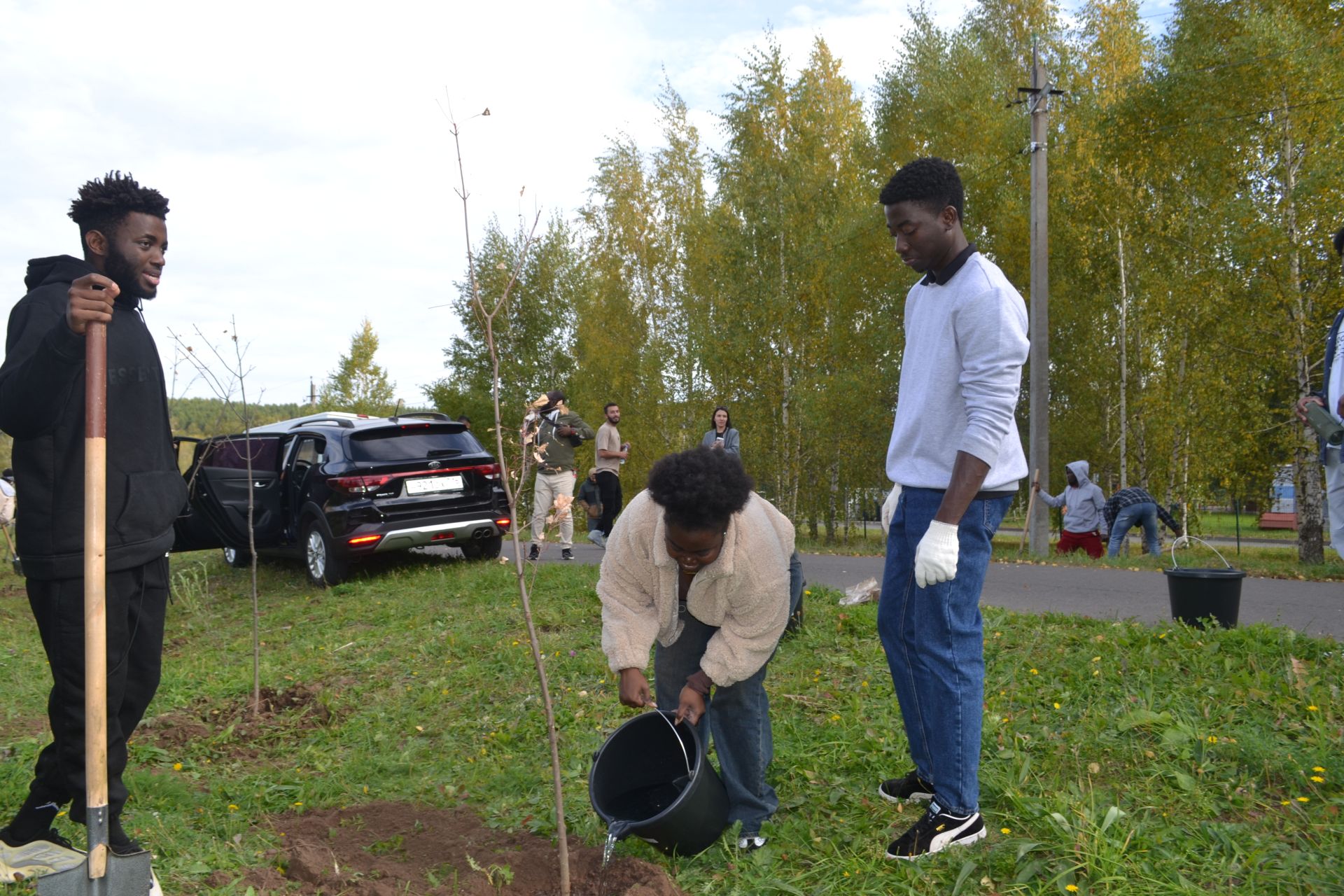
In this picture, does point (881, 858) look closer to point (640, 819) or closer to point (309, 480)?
point (640, 819)

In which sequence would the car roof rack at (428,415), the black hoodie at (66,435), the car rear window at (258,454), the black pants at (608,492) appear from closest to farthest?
1. the black hoodie at (66,435)
2. the car roof rack at (428,415)
3. the car rear window at (258,454)
4. the black pants at (608,492)

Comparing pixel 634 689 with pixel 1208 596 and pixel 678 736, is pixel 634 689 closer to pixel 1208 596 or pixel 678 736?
pixel 678 736

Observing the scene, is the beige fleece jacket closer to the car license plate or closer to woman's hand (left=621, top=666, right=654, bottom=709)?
woman's hand (left=621, top=666, right=654, bottom=709)

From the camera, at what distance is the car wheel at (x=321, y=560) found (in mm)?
9219

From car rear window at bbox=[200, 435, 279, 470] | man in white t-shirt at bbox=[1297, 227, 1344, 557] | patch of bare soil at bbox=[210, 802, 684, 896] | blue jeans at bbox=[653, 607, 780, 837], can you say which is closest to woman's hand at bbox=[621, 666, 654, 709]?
blue jeans at bbox=[653, 607, 780, 837]

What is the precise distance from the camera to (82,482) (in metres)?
2.66

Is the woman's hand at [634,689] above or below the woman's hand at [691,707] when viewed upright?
above

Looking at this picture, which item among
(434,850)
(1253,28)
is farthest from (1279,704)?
(1253,28)

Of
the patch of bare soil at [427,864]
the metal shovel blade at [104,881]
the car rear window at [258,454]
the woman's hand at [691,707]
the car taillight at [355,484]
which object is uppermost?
the car rear window at [258,454]

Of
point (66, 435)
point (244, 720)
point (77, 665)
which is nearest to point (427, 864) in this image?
point (77, 665)

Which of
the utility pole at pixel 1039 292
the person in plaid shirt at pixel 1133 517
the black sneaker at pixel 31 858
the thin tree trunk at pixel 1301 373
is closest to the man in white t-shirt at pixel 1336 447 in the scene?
the black sneaker at pixel 31 858

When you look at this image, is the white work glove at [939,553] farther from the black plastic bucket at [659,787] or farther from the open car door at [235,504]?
the open car door at [235,504]

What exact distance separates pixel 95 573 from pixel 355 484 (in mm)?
6700

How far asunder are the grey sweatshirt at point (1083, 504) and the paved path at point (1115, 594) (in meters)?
2.11
